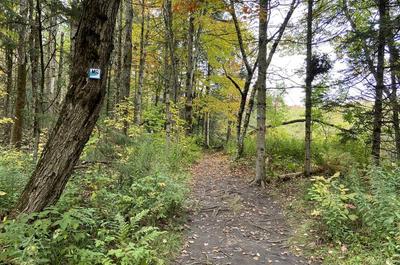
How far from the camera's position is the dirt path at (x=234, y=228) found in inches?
186

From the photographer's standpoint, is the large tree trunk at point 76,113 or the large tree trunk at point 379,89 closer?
the large tree trunk at point 76,113

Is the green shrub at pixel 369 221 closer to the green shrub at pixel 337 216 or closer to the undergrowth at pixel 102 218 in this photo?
the green shrub at pixel 337 216

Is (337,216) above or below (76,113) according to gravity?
below

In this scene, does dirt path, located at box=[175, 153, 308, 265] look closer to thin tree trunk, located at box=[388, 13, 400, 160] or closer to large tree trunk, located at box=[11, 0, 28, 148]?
thin tree trunk, located at box=[388, 13, 400, 160]

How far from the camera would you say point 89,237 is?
419 cm

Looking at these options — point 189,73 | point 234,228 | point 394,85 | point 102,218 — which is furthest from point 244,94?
point 102,218

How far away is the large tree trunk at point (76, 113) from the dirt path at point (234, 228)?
2.16 metres

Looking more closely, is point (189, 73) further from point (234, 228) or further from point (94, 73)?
point (94, 73)

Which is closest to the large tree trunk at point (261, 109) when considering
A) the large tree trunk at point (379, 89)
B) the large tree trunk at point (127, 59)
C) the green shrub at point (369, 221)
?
the large tree trunk at point (379, 89)

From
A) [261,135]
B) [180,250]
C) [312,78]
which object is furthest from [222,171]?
[180,250]

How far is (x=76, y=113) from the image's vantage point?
13.0 feet

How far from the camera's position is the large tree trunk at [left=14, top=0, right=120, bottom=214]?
3902mm

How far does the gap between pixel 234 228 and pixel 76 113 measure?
377 centimetres

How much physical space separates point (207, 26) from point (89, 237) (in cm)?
1223
